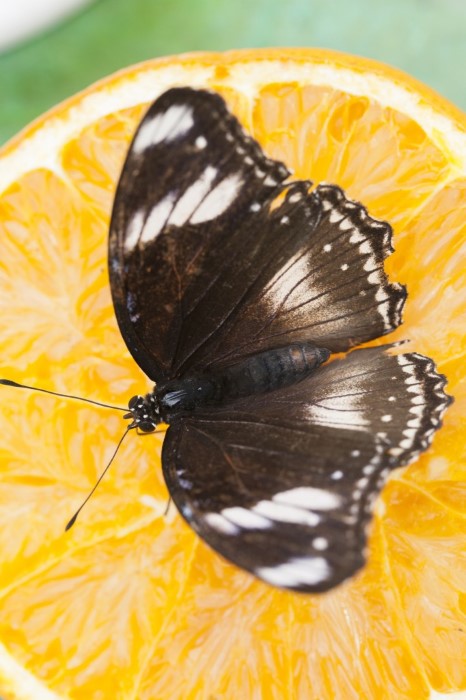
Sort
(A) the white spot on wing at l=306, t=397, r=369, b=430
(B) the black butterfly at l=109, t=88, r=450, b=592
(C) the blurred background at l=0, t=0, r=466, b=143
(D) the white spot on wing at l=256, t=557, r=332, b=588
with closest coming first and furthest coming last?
(D) the white spot on wing at l=256, t=557, r=332, b=588, (B) the black butterfly at l=109, t=88, r=450, b=592, (A) the white spot on wing at l=306, t=397, r=369, b=430, (C) the blurred background at l=0, t=0, r=466, b=143

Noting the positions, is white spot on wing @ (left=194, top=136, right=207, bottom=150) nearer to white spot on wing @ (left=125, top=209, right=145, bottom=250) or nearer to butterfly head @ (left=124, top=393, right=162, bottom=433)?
white spot on wing @ (left=125, top=209, right=145, bottom=250)

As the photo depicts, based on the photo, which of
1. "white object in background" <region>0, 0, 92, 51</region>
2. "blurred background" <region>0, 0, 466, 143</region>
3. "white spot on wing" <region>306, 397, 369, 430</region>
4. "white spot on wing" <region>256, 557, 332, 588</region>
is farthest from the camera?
"blurred background" <region>0, 0, 466, 143</region>

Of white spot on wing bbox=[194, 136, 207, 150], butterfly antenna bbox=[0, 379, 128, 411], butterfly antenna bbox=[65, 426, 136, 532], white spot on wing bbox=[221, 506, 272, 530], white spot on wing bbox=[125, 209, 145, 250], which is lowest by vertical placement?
white spot on wing bbox=[221, 506, 272, 530]

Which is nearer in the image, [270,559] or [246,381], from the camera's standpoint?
[270,559]

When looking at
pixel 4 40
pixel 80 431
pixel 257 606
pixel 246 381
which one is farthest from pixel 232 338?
pixel 4 40

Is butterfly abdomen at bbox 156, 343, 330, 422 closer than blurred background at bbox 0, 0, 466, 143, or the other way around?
butterfly abdomen at bbox 156, 343, 330, 422

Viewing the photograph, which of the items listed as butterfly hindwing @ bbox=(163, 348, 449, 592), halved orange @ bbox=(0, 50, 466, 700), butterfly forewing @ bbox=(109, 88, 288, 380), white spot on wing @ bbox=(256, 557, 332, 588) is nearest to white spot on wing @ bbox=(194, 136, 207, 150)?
butterfly forewing @ bbox=(109, 88, 288, 380)

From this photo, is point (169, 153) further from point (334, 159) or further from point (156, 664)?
point (156, 664)
